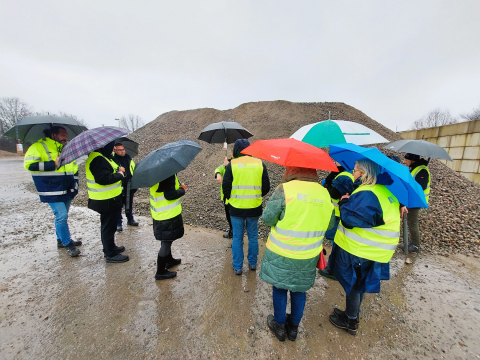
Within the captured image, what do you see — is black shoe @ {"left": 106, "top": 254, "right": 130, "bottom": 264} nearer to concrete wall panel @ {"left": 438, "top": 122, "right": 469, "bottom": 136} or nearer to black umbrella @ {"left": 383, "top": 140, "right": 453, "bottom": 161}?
black umbrella @ {"left": 383, "top": 140, "right": 453, "bottom": 161}

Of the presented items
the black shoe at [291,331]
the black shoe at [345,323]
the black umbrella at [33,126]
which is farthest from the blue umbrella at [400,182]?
the black umbrella at [33,126]

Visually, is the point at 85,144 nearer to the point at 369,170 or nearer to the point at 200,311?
the point at 200,311

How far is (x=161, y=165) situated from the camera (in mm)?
2449

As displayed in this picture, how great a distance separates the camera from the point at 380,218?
1.96 meters

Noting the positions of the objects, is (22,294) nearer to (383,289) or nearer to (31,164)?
(31,164)

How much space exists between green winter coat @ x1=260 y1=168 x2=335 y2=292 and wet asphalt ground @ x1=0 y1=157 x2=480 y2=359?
0.78 meters

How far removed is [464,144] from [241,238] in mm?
13746

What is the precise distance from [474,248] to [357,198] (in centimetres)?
432

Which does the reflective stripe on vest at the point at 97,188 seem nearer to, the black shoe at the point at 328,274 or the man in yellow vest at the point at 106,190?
the man in yellow vest at the point at 106,190

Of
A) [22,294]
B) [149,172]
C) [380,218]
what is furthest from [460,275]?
[22,294]

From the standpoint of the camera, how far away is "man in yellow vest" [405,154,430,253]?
3.87m

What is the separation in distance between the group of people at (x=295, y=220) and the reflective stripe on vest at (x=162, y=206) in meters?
0.01

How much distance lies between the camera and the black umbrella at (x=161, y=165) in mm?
2363

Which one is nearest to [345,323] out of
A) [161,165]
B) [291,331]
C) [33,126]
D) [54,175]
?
[291,331]
